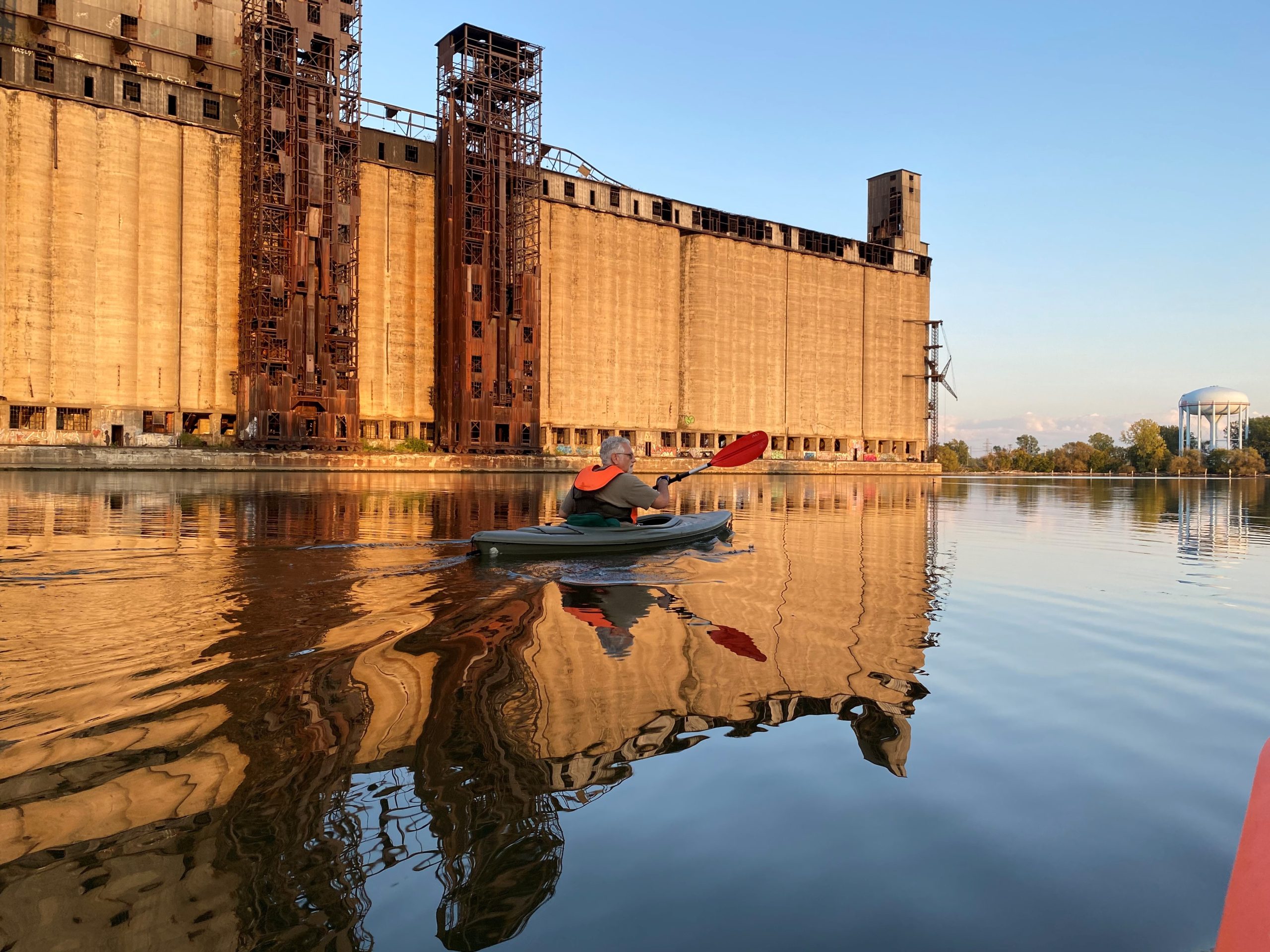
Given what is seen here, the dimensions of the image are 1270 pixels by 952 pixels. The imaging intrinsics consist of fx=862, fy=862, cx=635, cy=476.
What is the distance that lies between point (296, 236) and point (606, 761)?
169ft

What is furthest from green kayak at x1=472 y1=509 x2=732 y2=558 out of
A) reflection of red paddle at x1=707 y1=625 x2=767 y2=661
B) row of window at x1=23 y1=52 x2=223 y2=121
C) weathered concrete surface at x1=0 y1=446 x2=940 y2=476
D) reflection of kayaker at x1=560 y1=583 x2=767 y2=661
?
row of window at x1=23 y1=52 x2=223 y2=121

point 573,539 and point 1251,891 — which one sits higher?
point 1251,891

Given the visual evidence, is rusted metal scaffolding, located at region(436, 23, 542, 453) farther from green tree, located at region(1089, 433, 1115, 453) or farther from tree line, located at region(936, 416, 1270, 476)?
green tree, located at region(1089, 433, 1115, 453)

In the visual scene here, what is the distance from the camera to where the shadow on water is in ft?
8.71

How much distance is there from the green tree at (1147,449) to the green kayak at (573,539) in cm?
13833

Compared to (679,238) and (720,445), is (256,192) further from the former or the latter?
(720,445)

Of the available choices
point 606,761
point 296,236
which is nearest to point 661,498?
point 606,761

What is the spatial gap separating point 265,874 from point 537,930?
89cm

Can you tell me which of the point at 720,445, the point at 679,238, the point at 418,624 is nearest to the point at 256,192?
the point at 679,238

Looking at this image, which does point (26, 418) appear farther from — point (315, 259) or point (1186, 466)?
point (1186, 466)

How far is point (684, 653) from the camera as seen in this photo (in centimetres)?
603

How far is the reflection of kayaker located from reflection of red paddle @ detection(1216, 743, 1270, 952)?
15.1 feet

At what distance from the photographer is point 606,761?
3.86 meters

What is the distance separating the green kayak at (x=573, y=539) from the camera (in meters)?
10.9
